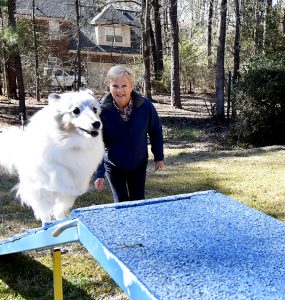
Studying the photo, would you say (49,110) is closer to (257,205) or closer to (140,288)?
(140,288)

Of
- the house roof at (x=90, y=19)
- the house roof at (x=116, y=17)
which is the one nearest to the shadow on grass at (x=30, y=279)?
the house roof at (x=90, y=19)

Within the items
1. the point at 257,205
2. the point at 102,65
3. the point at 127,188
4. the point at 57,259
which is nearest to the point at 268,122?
the point at 257,205

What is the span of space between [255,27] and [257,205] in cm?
1728

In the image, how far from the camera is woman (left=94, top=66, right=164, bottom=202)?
324 cm

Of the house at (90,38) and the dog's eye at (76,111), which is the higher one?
the house at (90,38)

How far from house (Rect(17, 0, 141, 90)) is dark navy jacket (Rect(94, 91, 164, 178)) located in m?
20.2

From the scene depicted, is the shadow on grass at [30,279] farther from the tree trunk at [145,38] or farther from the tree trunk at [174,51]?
the tree trunk at [174,51]

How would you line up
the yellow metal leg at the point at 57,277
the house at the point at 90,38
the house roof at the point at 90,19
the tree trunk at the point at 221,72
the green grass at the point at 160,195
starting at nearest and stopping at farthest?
the yellow metal leg at the point at 57,277, the green grass at the point at 160,195, the tree trunk at the point at 221,72, the house at the point at 90,38, the house roof at the point at 90,19

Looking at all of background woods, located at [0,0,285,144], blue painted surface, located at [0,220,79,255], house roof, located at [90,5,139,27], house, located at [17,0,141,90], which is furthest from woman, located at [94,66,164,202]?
house roof, located at [90,5,139,27]

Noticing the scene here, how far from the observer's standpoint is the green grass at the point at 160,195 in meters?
3.54

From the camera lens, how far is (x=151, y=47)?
77.2 feet

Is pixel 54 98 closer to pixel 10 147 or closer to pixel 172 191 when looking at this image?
pixel 10 147

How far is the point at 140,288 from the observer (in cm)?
158

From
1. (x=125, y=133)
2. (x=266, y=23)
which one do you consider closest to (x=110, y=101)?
(x=125, y=133)
